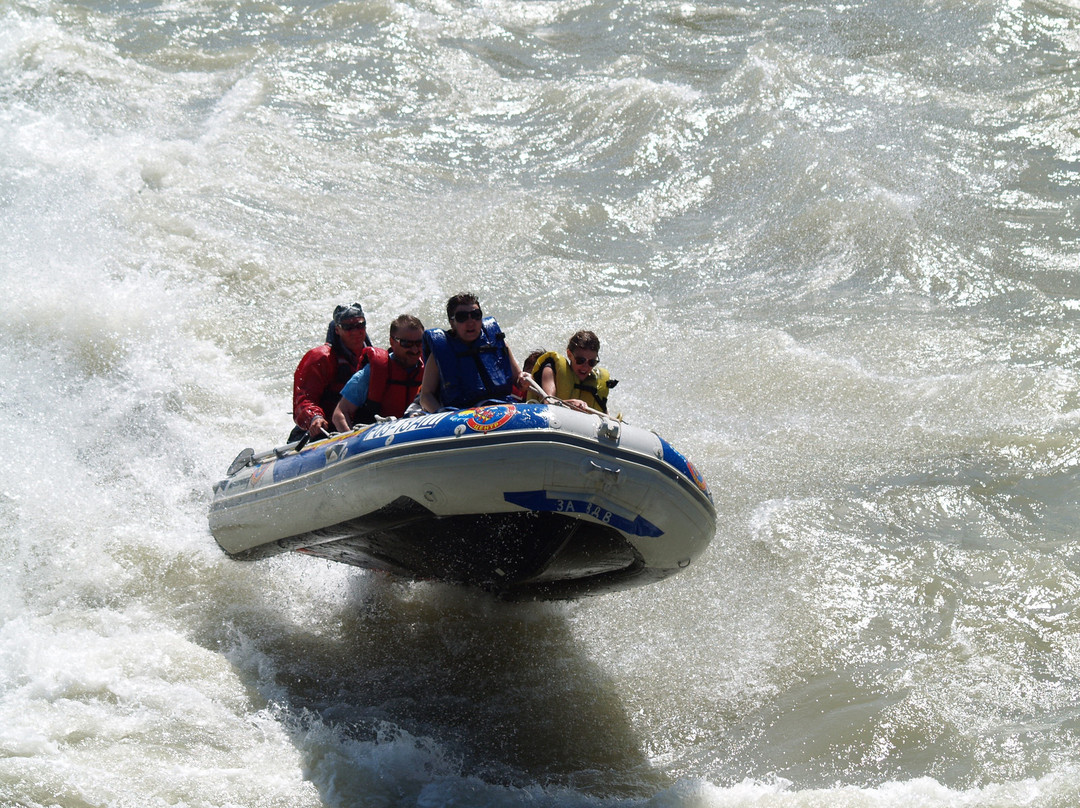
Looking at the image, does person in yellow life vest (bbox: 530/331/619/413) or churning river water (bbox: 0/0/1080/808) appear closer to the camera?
churning river water (bbox: 0/0/1080/808)

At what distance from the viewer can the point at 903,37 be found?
1483 cm

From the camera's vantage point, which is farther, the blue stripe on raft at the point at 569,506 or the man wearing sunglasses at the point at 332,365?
the man wearing sunglasses at the point at 332,365

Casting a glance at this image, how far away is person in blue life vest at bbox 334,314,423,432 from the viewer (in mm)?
5441

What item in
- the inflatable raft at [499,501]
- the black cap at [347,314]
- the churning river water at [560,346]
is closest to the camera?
the inflatable raft at [499,501]

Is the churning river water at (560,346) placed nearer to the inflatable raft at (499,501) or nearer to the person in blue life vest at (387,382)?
the inflatable raft at (499,501)

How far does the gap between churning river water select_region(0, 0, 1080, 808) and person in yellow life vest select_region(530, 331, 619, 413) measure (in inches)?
45.0

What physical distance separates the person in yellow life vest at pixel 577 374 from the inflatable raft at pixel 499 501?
0.86m

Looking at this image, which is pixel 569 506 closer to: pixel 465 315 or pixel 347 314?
pixel 465 315

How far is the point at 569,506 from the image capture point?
14.3 ft

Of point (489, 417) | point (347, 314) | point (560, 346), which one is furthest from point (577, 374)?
point (560, 346)

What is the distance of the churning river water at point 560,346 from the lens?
4.77 meters

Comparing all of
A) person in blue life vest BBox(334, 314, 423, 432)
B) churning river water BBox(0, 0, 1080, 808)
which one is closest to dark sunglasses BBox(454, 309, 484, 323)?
person in blue life vest BBox(334, 314, 423, 432)

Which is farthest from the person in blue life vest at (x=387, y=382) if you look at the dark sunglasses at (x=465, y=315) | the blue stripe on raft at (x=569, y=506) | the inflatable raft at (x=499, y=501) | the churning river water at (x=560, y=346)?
the blue stripe on raft at (x=569, y=506)

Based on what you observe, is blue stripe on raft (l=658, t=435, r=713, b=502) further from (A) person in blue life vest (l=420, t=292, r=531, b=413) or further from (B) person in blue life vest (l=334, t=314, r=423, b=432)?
(B) person in blue life vest (l=334, t=314, r=423, b=432)
